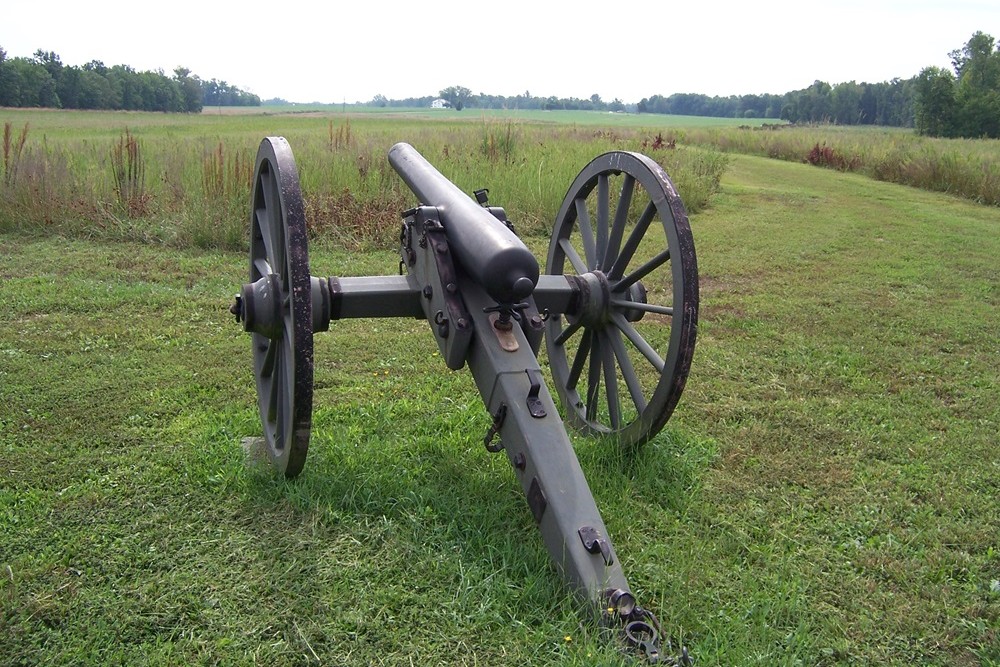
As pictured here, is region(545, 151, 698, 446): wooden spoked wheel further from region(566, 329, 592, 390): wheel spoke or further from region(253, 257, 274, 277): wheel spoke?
region(253, 257, 274, 277): wheel spoke

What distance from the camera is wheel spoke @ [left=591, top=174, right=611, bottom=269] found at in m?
4.07

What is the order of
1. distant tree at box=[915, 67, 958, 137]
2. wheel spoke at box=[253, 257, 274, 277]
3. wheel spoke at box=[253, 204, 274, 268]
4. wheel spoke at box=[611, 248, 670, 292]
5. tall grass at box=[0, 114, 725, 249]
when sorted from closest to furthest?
1. wheel spoke at box=[611, 248, 670, 292]
2. wheel spoke at box=[253, 204, 274, 268]
3. wheel spoke at box=[253, 257, 274, 277]
4. tall grass at box=[0, 114, 725, 249]
5. distant tree at box=[915, 67, 958, 137]

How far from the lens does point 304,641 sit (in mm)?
2617

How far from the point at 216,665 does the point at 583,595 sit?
1183 mm

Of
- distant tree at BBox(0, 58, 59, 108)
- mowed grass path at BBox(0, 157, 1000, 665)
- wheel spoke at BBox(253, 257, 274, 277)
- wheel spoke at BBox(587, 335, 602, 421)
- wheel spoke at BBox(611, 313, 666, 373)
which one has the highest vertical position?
distant tree at BBox(0, 58, 59, 108)

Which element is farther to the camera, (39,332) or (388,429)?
(39,332)

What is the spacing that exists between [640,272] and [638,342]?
A: 341mm

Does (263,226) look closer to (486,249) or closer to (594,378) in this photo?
(486,249)

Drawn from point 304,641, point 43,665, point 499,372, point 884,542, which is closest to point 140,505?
point 43,665

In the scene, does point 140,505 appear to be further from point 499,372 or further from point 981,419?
point 981,419

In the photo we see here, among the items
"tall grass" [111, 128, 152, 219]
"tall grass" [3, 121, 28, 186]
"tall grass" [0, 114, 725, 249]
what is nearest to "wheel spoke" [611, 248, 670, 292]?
"tall grass" [0, 114, 725, 249]

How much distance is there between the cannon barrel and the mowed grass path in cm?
100

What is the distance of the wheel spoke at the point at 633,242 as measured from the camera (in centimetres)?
377

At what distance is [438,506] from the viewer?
3.45m
